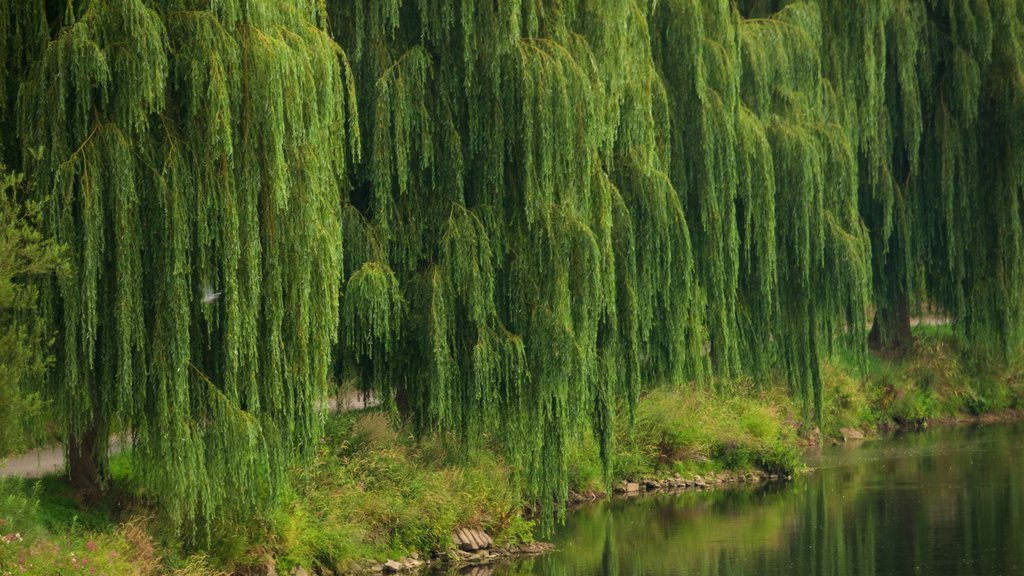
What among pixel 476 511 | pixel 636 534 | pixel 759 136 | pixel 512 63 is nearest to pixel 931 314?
pixel 759 136

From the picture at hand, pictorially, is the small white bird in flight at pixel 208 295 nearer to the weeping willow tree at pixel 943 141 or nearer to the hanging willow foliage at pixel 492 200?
the hanging willow foliage at pixel 492 200

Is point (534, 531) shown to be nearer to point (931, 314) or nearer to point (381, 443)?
point (381, 443)

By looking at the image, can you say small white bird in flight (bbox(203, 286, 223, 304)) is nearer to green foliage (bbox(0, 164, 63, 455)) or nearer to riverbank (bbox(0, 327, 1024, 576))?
green foliage (bbox(0, 164, 63, 455))

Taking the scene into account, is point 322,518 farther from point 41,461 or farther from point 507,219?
point 507,219

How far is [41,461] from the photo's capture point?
56.1ft

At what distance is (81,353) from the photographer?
528 inches

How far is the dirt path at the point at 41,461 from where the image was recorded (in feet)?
49.0

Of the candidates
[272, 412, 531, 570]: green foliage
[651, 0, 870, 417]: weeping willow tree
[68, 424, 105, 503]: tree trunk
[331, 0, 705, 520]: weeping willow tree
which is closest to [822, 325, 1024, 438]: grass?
[651, 0, 870, 417]: weeping willow tree

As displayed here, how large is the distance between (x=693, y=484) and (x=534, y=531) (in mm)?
5602

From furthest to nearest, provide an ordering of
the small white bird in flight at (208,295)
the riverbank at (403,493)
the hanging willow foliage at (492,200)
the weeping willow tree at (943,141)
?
the weeping willow tree at (943,141)
the riverbank at (403,493)
the small white bird in flight at (208,295)
the hanging willow foliage at (492,200)

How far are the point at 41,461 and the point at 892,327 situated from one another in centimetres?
1746

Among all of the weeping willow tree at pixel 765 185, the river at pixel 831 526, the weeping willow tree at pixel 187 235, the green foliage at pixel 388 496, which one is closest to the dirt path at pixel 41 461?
the green foliage at pixel 388 496

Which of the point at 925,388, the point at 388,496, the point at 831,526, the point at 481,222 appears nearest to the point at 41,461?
the point at 388,496

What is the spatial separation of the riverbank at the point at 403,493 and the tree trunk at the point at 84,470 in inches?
5.5
